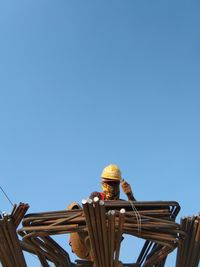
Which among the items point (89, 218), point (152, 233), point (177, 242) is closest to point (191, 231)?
point (177, 242)

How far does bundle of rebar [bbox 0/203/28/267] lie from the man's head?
1271 mm

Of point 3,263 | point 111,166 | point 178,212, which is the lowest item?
point 3,263

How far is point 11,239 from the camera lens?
611 centimetres

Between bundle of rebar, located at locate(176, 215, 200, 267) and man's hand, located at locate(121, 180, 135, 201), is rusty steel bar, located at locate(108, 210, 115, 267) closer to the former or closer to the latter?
bundle of rebar, located at locate(176, 215, 200, 267)

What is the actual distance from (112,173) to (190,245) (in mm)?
1313

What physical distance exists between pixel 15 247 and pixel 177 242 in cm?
188

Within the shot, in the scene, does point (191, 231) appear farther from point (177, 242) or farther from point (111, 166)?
point (111, 166)

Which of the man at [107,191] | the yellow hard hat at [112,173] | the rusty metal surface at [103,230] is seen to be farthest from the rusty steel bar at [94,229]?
the yellow hard hat at [112,173]

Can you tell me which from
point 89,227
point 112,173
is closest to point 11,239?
point 89,227

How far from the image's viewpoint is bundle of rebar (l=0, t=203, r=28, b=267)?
5.95m

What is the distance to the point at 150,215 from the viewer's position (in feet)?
19.1

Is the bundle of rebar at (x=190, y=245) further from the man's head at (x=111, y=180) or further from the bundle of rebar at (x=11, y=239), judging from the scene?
the bundle of rebar at (x=11, y=239)

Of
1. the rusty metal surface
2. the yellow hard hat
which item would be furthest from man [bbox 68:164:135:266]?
the rusty metal surface

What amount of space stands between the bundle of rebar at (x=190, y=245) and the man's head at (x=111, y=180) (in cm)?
106
